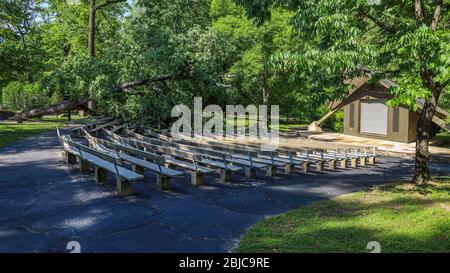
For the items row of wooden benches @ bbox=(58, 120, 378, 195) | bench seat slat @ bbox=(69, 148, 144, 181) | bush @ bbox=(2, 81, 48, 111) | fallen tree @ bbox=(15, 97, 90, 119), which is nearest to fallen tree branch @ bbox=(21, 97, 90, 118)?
fallen tree @ bbox=(15, 97, 90, 119)

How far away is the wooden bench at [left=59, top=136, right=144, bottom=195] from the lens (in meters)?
8.09

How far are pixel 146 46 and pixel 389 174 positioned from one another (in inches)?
441

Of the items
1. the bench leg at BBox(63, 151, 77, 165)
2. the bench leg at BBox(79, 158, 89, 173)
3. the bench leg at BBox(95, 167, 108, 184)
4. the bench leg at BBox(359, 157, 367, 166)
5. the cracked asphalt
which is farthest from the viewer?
the bench leg at BBox(359, 157, 367, 166)

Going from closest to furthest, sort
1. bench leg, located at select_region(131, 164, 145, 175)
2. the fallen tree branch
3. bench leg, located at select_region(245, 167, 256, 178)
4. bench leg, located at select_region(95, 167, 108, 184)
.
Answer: bench leg, located at select_region(95, 167, 108, 184), bench leg, located at select_region(131, 164, 145, 175), bench leg, located at select_region(245, 167, 256, 178), the fallen tree branch

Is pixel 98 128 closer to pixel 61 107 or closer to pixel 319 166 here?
pixel 61 107

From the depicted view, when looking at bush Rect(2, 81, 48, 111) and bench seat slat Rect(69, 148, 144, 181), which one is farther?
bush Rect(2, 81, 48, 111)

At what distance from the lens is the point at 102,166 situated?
878 centimetres

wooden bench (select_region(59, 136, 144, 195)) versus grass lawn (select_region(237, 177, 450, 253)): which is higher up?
wooden bench (select_region(59, 136, 144, 195))

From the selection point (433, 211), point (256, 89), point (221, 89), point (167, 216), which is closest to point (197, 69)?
point (221, 89)

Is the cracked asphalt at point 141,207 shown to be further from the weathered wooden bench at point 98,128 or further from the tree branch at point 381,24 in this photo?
the weathered wooden bench at point 98,128

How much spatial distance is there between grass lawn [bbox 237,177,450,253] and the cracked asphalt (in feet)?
1.58

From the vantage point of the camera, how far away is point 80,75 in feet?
51.3

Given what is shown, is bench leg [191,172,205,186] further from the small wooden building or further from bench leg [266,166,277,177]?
the small wooden building

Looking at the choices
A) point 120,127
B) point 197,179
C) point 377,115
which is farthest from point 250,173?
point 377,115
